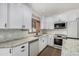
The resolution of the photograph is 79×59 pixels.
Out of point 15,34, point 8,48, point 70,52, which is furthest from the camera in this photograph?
point 15,34

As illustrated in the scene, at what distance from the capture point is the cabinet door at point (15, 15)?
1780 millimetres

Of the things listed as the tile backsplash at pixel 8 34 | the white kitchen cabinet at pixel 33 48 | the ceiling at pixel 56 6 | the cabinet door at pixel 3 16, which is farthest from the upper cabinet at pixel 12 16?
the white kitchen cabinet at pixel 33 48

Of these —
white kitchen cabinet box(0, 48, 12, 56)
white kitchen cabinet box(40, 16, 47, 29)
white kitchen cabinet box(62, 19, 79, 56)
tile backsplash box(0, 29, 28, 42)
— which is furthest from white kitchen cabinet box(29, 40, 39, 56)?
white kitchen cabinet box(40, 16, 47, 29)

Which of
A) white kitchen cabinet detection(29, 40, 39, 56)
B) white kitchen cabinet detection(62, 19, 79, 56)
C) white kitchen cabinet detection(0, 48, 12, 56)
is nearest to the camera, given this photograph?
white kitchen cabinet detection(62, 19, 79, 56)

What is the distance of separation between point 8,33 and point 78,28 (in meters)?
1.53

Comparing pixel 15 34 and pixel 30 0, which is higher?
pixel 30 0

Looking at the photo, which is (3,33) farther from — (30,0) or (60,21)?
(60,21)

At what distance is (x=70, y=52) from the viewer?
1.29 metres

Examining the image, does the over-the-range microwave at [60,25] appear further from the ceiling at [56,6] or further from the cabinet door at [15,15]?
the cabinet door at [15,15]

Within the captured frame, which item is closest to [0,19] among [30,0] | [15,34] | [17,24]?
[17,24]

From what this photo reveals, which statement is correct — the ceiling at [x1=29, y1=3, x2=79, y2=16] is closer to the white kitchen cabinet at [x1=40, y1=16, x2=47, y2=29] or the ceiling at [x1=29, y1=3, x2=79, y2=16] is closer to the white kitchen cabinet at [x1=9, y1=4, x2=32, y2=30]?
the white kitchen cabinet at [x1=40, y1=16, x2=47, y2=29]

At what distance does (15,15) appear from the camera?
1883mm

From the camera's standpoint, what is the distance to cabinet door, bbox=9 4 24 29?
178 centimetres

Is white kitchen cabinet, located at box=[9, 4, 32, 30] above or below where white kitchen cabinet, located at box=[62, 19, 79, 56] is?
above
